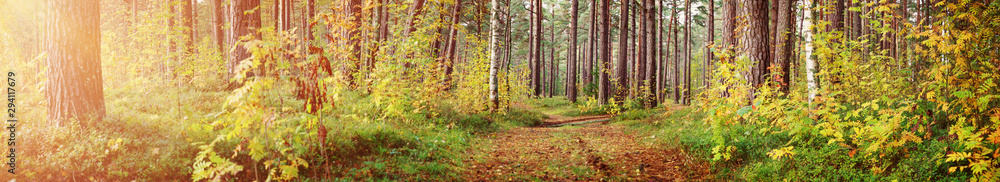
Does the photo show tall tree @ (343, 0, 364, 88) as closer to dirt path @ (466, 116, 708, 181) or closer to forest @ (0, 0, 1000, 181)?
forest @ (0, 0, 1000, 181)

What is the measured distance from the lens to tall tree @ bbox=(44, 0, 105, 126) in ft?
15.8

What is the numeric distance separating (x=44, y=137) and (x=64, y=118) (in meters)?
0.60

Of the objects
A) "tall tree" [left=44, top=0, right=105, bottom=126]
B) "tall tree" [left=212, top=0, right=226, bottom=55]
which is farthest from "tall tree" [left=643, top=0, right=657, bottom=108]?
"tall tree" [left=44, top=0, right=105, bottom=126]

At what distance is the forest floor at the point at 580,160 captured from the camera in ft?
18.0

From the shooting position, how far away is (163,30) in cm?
968

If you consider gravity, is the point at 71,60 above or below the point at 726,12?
below

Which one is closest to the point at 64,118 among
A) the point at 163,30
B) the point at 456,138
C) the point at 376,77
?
the point at 376,77

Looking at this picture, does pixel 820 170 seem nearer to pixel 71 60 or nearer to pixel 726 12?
pixel 726 12

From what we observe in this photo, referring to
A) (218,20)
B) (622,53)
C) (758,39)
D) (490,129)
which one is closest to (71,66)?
(490,129)

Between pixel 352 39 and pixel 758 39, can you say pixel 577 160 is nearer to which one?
pixel 758 39

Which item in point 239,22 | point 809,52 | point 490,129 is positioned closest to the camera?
point 809,52

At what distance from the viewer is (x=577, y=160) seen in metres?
6.50

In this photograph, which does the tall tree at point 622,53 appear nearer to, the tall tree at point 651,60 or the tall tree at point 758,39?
the tall tree at point 651,60

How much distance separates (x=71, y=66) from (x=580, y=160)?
650cm
